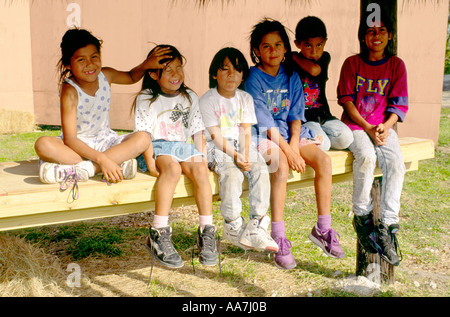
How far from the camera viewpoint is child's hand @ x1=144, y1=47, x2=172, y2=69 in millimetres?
3107

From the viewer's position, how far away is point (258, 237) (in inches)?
114

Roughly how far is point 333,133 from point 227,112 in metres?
0.78

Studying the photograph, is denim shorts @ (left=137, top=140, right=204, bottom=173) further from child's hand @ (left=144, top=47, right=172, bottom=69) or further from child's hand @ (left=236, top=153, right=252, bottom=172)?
child's hand @ (left=144, top=47, right=172, bottom=69)

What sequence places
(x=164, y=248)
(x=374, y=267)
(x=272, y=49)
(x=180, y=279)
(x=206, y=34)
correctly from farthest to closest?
(x=206, y=34), (x=180, y=279), (x=374, y=267), (x=272, y=49), (x=164, y=248)

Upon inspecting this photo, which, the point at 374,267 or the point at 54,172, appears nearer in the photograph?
the point at 54,172

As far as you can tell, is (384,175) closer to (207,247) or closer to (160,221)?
(207,247)

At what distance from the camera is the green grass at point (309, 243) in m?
3.90

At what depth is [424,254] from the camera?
4.46 meters

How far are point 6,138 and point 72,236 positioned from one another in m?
5.71

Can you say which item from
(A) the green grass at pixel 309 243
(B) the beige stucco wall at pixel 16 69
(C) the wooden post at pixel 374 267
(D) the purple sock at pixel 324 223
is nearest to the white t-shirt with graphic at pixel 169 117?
(A) the green grass at pixel 309 243

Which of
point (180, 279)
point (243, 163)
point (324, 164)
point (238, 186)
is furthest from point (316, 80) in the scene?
point (180, 279)

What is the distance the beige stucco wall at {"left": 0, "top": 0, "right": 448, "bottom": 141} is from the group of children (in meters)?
4.52

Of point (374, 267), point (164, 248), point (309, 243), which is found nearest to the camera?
point (164, 248)
